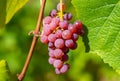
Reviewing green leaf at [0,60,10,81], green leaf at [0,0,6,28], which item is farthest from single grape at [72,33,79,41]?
green leaf at [0,0,6,28]

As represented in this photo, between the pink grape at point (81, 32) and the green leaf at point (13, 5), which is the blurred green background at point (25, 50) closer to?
the green leaf at point (13, 5)

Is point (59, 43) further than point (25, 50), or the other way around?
point (25, 50)

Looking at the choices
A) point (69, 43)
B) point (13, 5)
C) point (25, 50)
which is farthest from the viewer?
point (25, 50)

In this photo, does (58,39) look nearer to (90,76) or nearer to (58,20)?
(58,20)

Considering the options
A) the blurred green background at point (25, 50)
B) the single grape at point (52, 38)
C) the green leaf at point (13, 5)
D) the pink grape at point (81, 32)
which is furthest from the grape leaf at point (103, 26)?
the blurred green background at point (25, 50)

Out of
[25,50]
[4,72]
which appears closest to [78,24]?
[4,72]

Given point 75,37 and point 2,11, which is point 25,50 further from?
point 75,37
